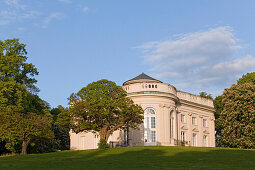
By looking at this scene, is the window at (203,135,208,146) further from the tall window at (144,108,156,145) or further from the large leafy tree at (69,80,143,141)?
the large leafy tree at (69,80,143,141)

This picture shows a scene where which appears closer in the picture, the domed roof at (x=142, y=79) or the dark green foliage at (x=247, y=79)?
the domed roof at (x=142, y=79)

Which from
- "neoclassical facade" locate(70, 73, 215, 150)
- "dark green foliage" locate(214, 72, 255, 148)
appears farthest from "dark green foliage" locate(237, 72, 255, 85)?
"dark green foliage" locate(214, 72, 255, 148)

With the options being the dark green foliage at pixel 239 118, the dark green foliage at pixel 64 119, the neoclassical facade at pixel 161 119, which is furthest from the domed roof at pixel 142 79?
the dark green foliage at pixel 64 119

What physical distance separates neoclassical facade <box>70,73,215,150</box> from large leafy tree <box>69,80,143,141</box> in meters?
6.54

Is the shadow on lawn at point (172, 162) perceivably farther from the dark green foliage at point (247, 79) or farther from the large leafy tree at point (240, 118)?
the dark green foliage at point (247, 79)

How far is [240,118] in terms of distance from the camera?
4453cm

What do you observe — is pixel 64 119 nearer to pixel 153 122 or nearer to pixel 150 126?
pixel 150 126

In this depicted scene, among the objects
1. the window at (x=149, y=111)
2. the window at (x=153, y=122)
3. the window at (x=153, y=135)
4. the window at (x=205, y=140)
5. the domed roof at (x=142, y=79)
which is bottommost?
the window at (x=205, y=140)

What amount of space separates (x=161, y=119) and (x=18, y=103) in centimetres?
1704

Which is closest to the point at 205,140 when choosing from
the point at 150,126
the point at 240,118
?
the point at 240,118

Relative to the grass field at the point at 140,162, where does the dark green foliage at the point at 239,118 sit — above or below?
above

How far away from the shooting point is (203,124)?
55531mm

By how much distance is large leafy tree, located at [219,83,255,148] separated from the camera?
43156mm

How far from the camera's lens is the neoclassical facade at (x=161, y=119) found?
149ft
